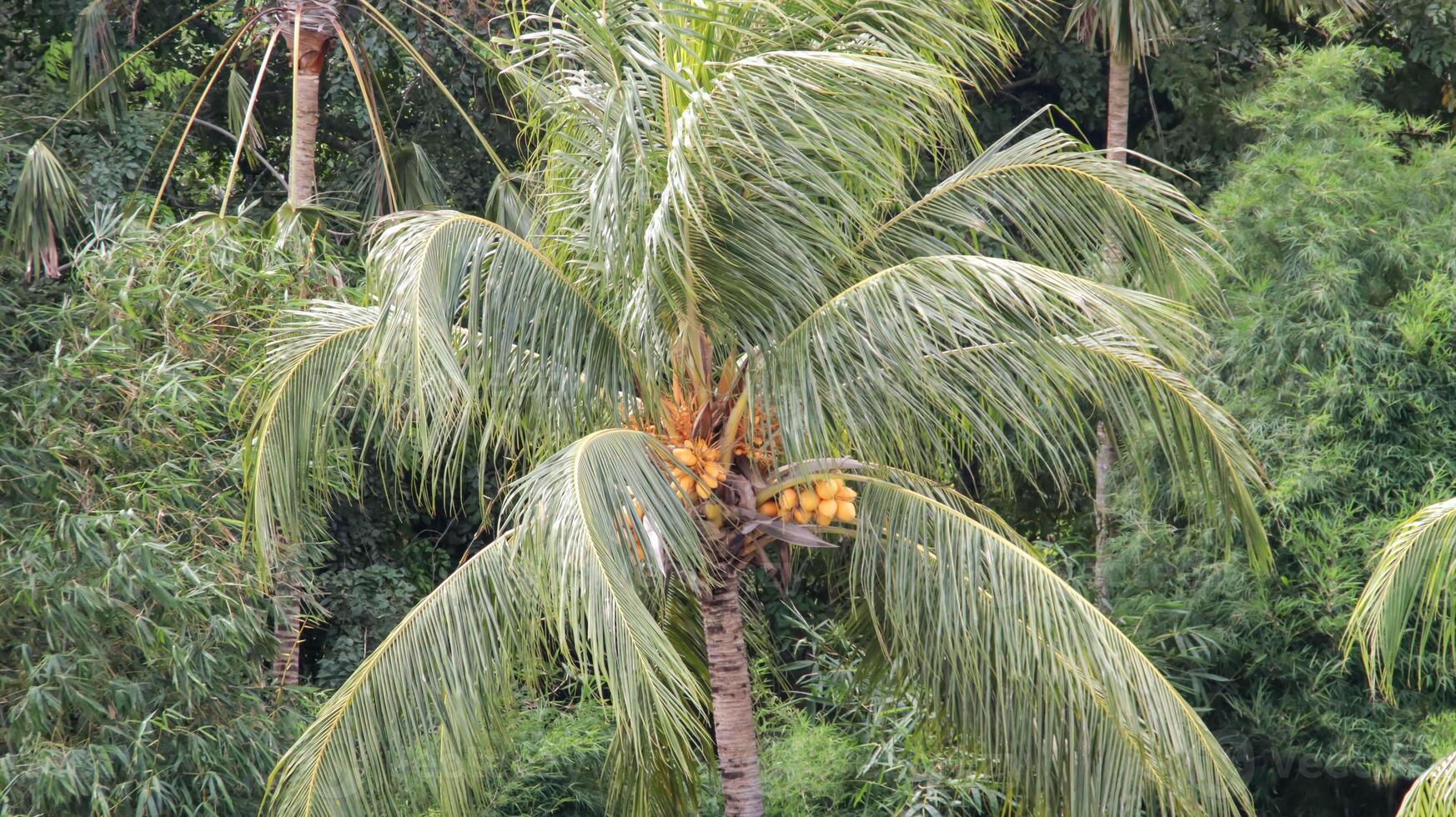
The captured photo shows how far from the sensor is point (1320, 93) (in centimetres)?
749

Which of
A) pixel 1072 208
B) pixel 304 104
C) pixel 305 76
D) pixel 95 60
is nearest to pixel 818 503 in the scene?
pixel 1072 208

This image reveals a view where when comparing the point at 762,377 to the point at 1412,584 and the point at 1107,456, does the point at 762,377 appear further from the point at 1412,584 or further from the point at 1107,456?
the point at 1107,456

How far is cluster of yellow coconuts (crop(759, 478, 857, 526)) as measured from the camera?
4.57 meters

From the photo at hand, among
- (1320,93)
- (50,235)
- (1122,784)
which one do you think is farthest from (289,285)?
(1320,93)

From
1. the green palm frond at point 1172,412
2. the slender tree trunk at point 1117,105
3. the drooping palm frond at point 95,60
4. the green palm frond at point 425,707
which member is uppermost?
the drooping palm frond at point 95,60

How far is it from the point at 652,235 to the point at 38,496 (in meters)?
3.37

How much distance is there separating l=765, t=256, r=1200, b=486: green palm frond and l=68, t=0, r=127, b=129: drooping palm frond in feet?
19.1

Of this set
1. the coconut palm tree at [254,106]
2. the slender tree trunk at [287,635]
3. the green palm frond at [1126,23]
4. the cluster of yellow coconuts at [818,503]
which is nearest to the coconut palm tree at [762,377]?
the cluster of yellow coconuts at [818,503]

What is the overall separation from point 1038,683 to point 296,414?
2738mm

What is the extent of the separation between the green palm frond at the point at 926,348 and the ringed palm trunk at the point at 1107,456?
12.0ft

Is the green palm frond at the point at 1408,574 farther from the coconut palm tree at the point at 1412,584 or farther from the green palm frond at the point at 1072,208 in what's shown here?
the green palm frond at the point at 1072,208

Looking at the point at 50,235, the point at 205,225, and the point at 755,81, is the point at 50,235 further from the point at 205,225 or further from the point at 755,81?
the point at 755,81

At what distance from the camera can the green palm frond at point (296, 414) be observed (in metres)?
4.69

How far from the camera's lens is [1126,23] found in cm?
850
